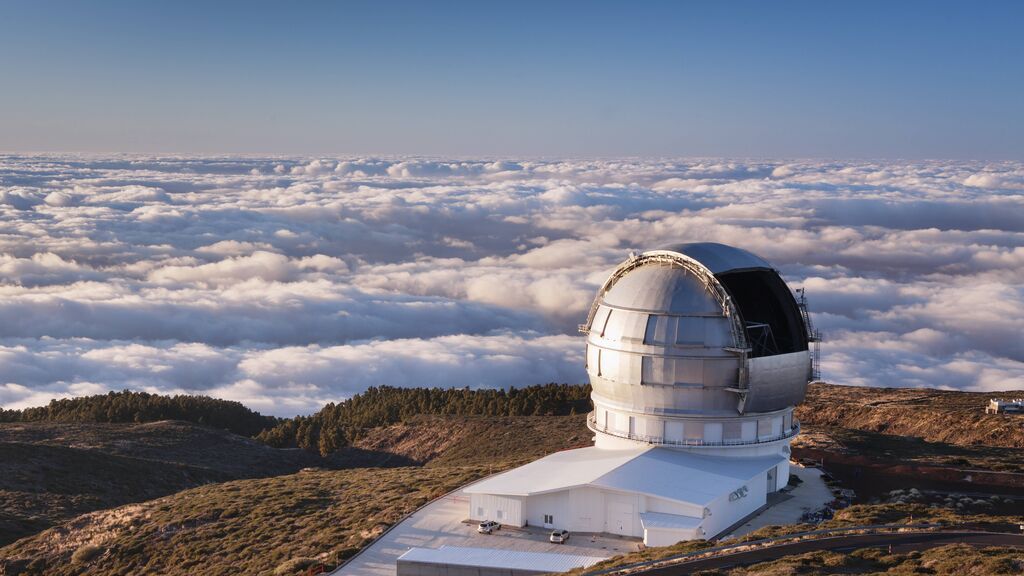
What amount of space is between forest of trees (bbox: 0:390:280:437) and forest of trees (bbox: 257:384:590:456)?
4.95m

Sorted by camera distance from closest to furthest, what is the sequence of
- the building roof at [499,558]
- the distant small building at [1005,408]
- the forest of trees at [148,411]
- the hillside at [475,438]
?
the building roof at [499,558], the distant small building at [1005,408], the hillside at [475,438], the forest of trees at [148,411]

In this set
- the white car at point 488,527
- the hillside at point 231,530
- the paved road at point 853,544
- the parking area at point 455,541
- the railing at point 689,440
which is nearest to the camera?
the paved road at point 853,544

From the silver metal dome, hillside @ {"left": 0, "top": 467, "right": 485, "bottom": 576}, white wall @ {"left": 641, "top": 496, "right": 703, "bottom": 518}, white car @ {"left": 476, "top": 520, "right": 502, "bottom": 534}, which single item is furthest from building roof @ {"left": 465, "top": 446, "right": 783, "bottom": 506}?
hillside @ {"left": 0, "top": 467, "right": 485, "bottom": 576}

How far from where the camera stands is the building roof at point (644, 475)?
34750 mm

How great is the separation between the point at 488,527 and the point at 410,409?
160 feet

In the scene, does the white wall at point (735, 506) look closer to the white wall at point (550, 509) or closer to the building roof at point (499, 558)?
the building roof at point (499, 558)

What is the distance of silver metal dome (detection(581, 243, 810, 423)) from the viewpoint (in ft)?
124

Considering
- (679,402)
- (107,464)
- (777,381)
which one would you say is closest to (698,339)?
(679,402)

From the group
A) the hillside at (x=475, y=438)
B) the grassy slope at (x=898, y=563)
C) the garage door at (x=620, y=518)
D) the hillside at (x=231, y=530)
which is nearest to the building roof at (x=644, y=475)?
the garage door at (x=620, y=518)

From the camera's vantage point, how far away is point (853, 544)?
28.8 m

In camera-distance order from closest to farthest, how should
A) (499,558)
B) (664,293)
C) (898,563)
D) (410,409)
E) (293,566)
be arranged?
1. (898,563)
2. (499,558)
3. (293,566)
4. (664,293)
5. (410,409)

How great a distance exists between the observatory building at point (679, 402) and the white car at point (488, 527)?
432mm

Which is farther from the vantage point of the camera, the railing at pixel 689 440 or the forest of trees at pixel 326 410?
the forest of trees at pixel 326 410

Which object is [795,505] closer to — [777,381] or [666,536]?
[777,381]
